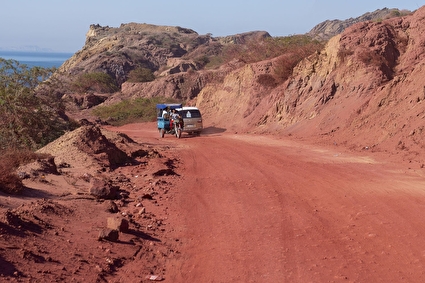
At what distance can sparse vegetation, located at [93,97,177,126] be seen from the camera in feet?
138

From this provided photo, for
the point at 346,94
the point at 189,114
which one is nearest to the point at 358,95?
the point at 346,94

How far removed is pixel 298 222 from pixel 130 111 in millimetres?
36481

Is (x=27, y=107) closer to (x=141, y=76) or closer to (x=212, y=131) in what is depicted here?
(x=212, y=131)

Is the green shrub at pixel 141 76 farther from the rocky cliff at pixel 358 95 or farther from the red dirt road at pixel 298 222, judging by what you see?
the red dirt road at pixel 298 222

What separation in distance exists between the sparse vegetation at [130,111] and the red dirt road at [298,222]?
27.4m

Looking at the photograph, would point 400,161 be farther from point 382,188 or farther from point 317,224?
point 317,224

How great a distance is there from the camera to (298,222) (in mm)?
8961

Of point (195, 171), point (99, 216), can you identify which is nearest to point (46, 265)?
point (99, 216)

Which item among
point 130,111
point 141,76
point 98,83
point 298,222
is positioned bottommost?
point 130,111

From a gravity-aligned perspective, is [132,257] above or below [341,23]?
below

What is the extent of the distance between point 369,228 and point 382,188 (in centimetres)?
331

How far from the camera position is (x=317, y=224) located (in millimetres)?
8812

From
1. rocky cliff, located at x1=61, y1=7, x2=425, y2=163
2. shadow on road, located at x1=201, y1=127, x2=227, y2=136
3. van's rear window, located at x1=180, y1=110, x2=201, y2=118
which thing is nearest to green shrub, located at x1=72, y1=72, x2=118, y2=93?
rocky cliff, located at x1=61, y1=7, x2=425, y2=163

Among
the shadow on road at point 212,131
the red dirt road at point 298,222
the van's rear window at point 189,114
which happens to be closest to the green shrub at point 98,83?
the shadow on road at point 212,131
